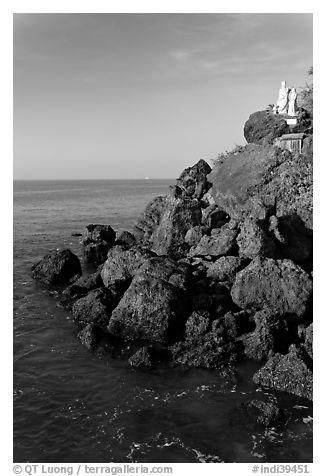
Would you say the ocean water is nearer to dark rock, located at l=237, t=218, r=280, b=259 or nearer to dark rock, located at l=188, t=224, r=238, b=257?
dark rock, located at l=237, t=218, r=280, b=259

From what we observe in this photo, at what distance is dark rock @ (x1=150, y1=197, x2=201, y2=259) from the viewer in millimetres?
34000

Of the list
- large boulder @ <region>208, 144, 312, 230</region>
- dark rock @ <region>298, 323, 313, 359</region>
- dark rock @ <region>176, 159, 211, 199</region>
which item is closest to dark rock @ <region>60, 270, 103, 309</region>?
large boulder @ <region>208, 144, 312, 230</region>

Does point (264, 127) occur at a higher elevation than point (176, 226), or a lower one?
higher

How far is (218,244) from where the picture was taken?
29000 millimetres

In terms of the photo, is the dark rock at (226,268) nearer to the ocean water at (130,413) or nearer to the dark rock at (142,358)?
the ocean water at (130,413)

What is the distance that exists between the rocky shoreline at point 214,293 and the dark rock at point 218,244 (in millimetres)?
69

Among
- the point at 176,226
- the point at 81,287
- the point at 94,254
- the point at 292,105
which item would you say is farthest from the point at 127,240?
the point at 292,105

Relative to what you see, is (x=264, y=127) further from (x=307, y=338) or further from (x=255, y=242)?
(x=307, y=338)

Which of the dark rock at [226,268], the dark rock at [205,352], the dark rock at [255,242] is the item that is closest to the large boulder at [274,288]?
the dark rock at [226,268]

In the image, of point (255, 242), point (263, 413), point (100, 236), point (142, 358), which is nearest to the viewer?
point (263, 413)

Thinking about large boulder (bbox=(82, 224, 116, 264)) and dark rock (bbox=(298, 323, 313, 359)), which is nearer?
dark rock (bbox=(298, 323, 313, 359))

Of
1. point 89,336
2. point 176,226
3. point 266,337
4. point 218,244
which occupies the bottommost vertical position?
point 89,336

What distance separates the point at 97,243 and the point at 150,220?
8.15 m

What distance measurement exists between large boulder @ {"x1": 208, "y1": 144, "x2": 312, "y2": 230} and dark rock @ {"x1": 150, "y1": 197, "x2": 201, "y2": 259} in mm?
3819
